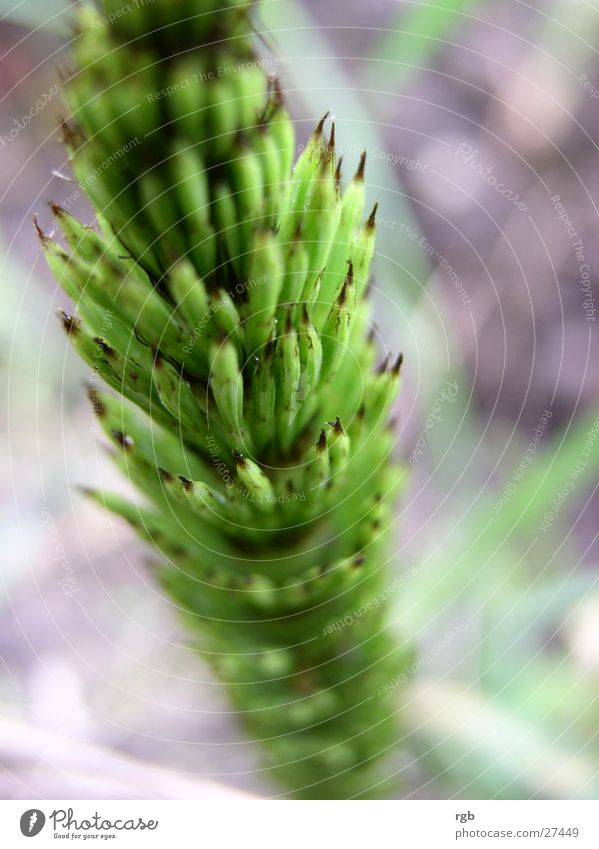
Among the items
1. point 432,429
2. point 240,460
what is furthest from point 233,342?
point 432,429

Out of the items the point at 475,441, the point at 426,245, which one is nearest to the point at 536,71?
the point at 426,245

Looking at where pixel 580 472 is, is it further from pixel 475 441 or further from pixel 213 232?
pixel 213 232

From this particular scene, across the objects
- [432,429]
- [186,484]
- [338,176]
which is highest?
[432,429]

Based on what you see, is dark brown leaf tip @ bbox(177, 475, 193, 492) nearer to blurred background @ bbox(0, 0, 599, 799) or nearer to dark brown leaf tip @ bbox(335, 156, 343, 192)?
dark brown leaf tip @ bbox(335, 156, 343, 192)

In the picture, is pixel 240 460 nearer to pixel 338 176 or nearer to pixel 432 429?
pixel 338 176

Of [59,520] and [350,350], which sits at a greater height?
[59,520]

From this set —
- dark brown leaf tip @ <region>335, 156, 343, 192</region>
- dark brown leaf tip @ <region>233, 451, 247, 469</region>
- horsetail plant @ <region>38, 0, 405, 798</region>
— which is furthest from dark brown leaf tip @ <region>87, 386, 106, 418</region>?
dark brown leaf tip @ <region>335, 156, 343, 192</region>

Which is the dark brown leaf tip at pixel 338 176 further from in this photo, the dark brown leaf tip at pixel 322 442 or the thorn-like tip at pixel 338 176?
the dark brown leaf tip at pixel 322 442
